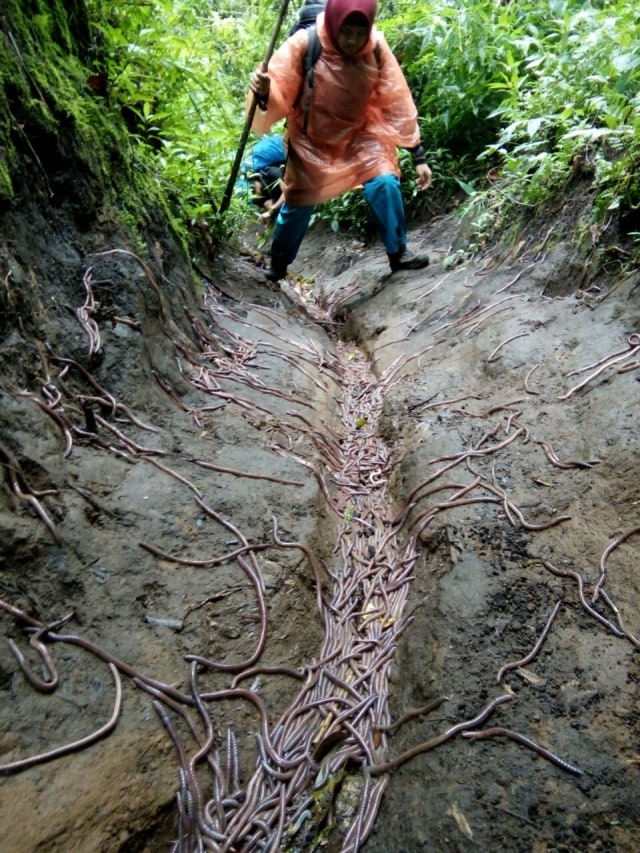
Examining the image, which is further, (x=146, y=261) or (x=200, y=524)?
(x=146, y=261)

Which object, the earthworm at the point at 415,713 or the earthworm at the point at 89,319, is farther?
the earthworm at the point at 89,319

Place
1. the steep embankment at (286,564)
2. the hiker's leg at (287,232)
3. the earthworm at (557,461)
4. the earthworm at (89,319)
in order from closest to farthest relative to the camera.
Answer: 1. the steep embankment at (286,564)
2. the earthworm at (557,461)
3. the earthworm at (89,319)
4. the hiker's leg at (287,232)

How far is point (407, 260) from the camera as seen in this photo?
17.2 ft

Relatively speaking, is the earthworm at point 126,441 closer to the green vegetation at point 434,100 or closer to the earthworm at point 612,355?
the green vegetation at point 434,100

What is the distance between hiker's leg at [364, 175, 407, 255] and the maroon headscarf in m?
1.09

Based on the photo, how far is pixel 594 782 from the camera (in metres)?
1.50

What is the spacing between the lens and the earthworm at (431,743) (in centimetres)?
167

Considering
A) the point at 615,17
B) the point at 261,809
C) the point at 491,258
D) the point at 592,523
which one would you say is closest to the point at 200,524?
the point at 261,809

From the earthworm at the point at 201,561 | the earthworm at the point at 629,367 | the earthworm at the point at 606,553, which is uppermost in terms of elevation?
the earthworm at the point at 201,561

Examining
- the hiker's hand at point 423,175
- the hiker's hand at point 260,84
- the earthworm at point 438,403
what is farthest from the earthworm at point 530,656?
the hiker's hand at point 423,175

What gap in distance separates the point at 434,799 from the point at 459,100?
6119mm

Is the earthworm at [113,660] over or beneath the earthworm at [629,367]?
over

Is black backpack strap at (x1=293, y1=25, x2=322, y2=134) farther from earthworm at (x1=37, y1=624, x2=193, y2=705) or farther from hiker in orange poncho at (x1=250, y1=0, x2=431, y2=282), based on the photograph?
earthworm at (x1=37, y1=624, x2=193, y2=705)

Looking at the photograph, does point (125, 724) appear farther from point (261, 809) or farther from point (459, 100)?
point (459, 100)
